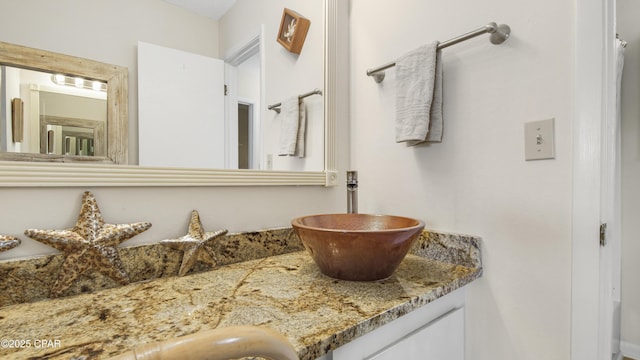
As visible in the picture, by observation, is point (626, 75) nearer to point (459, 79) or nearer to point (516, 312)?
point (459, 79)

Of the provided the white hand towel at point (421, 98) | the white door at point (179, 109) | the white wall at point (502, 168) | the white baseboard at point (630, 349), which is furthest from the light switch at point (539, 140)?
the white baseboard at point (630, 349)

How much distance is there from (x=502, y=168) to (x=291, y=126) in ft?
2.50

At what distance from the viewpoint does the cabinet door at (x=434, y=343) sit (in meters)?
0.70

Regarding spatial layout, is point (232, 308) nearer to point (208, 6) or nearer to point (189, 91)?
point (189, 91)

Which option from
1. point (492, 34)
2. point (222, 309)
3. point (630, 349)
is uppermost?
point (492, 34)

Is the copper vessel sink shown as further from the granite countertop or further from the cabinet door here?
the cabinet door

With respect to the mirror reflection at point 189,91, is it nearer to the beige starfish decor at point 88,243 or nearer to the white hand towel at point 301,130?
the white hand towel at point 301,130

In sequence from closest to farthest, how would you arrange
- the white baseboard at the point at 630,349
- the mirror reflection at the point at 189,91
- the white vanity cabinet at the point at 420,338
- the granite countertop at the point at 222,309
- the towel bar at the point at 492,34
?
the granite countertop at the point at 222,309 < the white vanity cabinet at the point at 420,338 < the mirror reflection at the point at 189,91 < the towel bar at the point at 492,34 < the white baseboard at the point at 630,349

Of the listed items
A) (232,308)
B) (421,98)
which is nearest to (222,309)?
(232,308)

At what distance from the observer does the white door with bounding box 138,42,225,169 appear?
34.0 inches

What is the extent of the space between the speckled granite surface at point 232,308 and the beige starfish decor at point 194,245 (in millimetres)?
38

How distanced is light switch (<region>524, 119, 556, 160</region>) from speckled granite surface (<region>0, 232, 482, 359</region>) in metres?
0.31

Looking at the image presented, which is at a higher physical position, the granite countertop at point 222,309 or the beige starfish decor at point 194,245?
the beige starfish decor at point 194,245

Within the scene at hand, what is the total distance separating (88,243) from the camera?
73 centimetres
